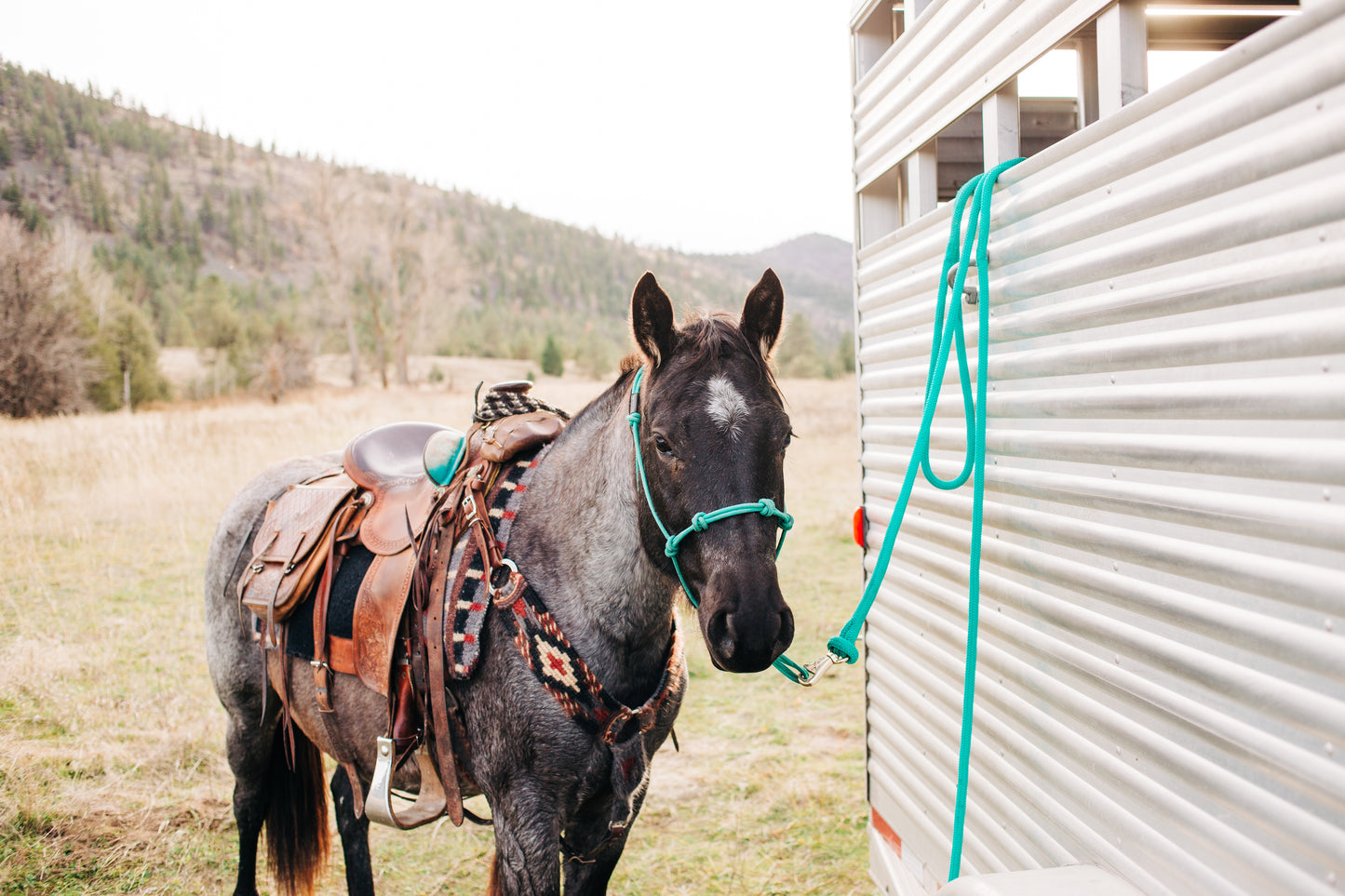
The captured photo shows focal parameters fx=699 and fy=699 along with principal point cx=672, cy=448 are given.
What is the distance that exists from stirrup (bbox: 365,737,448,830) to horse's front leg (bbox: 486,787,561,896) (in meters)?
0.40

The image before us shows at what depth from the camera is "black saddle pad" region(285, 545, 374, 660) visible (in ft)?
9.15

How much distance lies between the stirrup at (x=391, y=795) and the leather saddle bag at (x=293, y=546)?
2.65 feet

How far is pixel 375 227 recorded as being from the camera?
1601 inches

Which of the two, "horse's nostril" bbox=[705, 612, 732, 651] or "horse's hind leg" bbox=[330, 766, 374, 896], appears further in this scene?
"horse's hind leg" bbox=[330, 766, 374, 896]

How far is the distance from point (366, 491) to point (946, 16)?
2.80 meters

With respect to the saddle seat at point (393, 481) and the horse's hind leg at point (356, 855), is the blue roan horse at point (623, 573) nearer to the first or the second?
the saddle seat at point (393, 481)

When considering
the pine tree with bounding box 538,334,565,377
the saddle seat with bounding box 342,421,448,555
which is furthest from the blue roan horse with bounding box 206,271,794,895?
Result: the pine tree with bounding box 538,334,565,377

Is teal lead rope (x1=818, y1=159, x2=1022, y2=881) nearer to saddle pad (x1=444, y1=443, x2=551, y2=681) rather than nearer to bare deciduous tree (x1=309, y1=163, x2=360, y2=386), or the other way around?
saddle pad (x1=444, y1=443, x2=551, y2=681)

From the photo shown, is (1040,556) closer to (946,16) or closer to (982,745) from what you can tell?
(982,745)

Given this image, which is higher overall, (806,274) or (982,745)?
(806,274)

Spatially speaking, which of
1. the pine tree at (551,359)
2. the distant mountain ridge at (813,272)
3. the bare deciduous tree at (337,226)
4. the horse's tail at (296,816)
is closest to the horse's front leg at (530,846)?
the horse's tail at (296,816)

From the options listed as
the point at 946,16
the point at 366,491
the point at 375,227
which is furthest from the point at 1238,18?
the point at 375,227

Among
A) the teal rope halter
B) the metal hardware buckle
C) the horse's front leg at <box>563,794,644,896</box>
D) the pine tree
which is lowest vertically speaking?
the horse's front leg at <box>563,794,644,896</box>

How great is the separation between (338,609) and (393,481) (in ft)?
1.87
